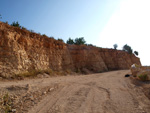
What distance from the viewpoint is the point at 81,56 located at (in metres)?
22.6

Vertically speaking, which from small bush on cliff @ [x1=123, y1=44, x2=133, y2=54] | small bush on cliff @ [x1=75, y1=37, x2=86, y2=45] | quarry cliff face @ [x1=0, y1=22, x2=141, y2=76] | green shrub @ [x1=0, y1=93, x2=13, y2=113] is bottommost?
green shrub @ [x1=0, y1=93, x2=13, y2=113]

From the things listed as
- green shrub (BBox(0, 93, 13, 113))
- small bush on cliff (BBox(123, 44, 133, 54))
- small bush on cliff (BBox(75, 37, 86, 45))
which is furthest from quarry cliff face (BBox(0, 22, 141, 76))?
small bush on cliff (BBox(123, 44, 133, 54))

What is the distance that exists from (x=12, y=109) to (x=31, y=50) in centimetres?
1054

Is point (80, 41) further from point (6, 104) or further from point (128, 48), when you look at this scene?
point (6, 104)

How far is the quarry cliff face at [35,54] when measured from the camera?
10305 mm

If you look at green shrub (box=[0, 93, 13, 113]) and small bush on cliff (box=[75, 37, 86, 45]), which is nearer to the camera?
green shrub (box=[0, 93, 13, 113])

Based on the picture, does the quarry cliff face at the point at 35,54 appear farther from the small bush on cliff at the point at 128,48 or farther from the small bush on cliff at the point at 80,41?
the small bush on cliff at the point at 128,48

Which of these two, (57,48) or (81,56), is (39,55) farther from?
(81,56)

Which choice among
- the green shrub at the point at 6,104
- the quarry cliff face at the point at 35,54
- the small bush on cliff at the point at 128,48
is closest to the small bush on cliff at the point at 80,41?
the quarry cliff face at the point at 35,54

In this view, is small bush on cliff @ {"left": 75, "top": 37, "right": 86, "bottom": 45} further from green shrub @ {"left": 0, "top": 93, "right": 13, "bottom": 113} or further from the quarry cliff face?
green shrub @ {"left": 0, "top": 93, "right": 13, "bottom": 113}

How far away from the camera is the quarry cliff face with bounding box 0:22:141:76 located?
10305 mm

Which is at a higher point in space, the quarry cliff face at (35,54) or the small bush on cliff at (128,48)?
the small bush on cliff at (128,48)

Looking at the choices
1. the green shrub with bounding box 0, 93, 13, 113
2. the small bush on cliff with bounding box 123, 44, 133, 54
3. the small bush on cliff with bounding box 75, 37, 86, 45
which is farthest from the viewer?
the small bush on cliff with bounding box 123, 44, 133, 54

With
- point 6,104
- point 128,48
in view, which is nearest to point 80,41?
point 128,48
